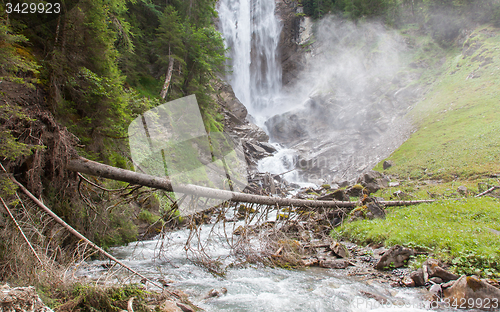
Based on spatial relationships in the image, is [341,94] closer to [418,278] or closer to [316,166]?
[316,166]

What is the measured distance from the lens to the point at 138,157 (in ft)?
31.2

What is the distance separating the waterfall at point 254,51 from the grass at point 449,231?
32.1m

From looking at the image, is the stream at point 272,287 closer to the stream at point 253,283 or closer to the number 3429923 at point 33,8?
the stream at point 253,283

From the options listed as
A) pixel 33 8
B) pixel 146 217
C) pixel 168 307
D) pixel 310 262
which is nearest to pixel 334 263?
pixel 310 262

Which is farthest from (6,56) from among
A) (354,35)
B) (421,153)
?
(354,35)

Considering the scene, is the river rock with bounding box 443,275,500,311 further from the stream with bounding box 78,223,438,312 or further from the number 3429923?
the number 3429923

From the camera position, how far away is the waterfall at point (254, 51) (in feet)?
133

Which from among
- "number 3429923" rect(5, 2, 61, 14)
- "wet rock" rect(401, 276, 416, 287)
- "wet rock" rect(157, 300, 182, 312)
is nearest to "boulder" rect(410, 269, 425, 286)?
"wet rock" rect(401, 276, 416, 287)

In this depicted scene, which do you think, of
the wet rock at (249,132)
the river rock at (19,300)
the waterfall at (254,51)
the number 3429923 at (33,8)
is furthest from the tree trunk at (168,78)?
the waterfall at (254,51)

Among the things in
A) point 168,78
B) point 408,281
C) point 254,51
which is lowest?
point 408,281

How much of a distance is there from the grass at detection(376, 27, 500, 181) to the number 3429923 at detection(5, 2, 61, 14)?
18999 millimetres

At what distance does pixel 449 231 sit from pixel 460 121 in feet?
75.0

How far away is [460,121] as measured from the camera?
22469 mm

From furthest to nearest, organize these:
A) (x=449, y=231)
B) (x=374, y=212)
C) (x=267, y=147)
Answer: (x=267, y=147)
(x=374, y=212)
(x=449, y=231)
